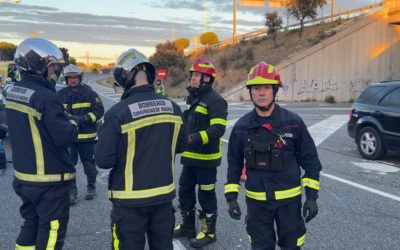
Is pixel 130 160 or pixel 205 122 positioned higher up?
pixel 205 122

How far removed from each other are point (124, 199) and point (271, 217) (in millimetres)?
1185

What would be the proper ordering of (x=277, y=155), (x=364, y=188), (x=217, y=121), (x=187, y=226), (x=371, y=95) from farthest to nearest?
1. (x=371, y=95)
2. (x=364, y=188)
3. (x=187, y=226)
4. (x=217, y=121)
5. (x=277, y=155)

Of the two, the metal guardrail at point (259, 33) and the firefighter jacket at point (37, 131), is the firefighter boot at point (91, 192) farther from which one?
the metal guardrail at point (259, 33)

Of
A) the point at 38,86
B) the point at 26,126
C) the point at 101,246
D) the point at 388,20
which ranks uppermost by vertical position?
the point at 388,20

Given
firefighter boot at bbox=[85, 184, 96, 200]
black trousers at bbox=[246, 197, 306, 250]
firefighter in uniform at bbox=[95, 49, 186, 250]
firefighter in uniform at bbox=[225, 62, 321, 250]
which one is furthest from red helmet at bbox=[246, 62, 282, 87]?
firefighter boot at bbox=[85, 184, 96, 200]

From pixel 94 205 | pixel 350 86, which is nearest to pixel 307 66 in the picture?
pixel 350 86

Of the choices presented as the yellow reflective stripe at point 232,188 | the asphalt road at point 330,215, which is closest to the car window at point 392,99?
the asphalt road at point 330,215

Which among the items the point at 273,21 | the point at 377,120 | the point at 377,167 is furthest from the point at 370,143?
the point at 273,21

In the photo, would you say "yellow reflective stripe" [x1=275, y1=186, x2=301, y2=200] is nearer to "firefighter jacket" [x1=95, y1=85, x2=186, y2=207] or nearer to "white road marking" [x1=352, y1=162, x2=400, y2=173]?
"firefighter jacket" [x1=95, y1=85, x2=186, y2=207]

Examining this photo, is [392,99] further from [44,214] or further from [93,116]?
[44,214]

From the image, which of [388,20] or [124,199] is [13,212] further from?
[388,20]

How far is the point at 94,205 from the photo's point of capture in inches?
228

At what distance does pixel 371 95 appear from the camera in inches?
355

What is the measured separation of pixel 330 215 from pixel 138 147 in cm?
346
